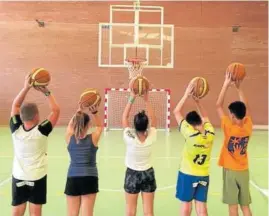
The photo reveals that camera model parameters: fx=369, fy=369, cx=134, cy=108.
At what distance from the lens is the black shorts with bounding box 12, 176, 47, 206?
2979mm

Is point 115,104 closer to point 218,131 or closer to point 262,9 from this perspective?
point 218,131

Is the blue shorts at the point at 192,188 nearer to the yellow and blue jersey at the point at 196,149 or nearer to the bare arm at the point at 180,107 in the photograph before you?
the yellow and blue jersey at the point at 196,149

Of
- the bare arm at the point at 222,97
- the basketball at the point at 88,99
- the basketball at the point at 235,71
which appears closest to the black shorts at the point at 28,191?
the basketball at the point at 88,99

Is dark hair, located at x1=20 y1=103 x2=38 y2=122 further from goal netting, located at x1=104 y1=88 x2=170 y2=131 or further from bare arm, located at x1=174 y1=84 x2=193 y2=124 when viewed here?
goal netting, located at x1=104 y1=88 x2=170 y2=131

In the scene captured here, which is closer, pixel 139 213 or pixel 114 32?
pixel 139 213

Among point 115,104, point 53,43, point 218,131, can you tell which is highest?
point 53,43

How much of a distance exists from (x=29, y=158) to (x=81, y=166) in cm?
42

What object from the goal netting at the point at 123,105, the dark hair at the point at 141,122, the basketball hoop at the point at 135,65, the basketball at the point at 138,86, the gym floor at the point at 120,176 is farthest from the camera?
the goal netting at the point at 123,105

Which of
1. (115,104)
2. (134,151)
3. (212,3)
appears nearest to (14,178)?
(134,151)

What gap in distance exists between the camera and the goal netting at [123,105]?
1238 cm

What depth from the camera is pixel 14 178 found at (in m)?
3.00

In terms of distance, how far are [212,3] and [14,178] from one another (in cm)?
1143

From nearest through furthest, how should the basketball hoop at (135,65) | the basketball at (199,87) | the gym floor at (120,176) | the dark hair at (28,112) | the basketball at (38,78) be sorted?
the dark hair at (28,112) < the basketball at (38,78) < the basketball at (199,87) < the gym floor at (120,176) < the basketball hoop at (135,65)

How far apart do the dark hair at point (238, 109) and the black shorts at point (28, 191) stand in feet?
5.66
